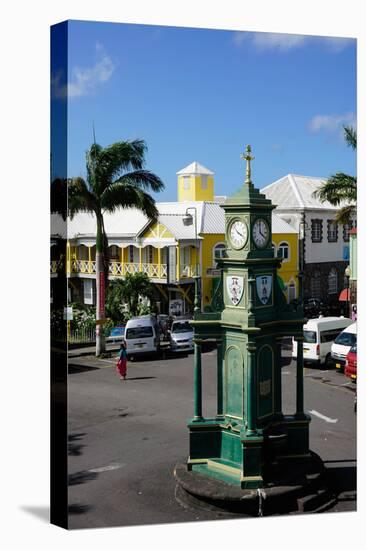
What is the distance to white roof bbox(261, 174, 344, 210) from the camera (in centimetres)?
945

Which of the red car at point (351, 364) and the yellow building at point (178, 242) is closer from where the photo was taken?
the yellow building at point (178, 242)

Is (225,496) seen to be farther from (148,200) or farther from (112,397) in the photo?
(148,200)

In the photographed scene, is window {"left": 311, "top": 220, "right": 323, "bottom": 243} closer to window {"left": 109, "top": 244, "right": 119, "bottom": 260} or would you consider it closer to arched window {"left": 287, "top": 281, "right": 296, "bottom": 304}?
arched window {"left": 287, "top": 281, "right": 296, "bottom": 304}

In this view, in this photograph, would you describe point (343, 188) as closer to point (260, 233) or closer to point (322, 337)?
point (260, 233)

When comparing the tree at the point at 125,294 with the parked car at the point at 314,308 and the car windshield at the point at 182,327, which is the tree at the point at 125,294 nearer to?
the car windshield at the point at 182,327

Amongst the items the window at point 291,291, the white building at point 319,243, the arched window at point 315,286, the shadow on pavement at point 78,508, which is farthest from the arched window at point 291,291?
the shadow on pavement at point 78,508

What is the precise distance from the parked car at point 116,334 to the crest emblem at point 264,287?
1.65 m

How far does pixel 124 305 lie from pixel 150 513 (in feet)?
7.71

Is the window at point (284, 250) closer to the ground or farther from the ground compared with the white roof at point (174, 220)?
closer to the ground

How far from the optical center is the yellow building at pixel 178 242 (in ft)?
30.3

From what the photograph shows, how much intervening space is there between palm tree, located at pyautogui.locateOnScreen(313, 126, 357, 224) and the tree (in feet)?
8.10

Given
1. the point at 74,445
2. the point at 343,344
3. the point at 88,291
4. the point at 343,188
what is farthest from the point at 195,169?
the point at 343,344

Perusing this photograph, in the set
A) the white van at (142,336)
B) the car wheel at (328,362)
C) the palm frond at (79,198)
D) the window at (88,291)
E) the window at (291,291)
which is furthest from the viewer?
the car wheel at (328,362)
